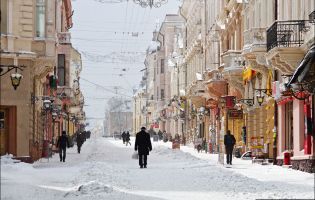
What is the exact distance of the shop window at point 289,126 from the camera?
31.3 meters

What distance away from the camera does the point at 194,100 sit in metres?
63.6

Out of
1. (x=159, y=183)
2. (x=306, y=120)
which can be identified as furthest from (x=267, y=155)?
(x=159, y=183)

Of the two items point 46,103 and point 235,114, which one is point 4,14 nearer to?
point 46,103

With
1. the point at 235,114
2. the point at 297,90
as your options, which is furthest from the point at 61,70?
the point at 297,90

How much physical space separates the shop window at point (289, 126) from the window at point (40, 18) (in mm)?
10323

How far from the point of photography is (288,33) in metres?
27.1

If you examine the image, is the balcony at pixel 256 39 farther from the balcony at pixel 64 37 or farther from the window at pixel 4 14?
the balcony at pixel 64 37

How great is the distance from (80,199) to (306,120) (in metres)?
13.7

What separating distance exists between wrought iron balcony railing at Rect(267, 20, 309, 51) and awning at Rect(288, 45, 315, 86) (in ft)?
7.08

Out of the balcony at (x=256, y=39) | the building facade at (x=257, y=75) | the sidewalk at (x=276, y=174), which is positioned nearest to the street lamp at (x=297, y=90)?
the building facade at (x=257, y=75)

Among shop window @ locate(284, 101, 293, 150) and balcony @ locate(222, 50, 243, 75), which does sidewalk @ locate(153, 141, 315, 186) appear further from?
balcony @ locate(222, 50, 243, 75)

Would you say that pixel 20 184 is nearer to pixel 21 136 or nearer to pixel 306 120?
pixel 306 120

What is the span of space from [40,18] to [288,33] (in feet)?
35.7

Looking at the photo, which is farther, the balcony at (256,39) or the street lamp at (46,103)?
the street lamp at (46,103)
